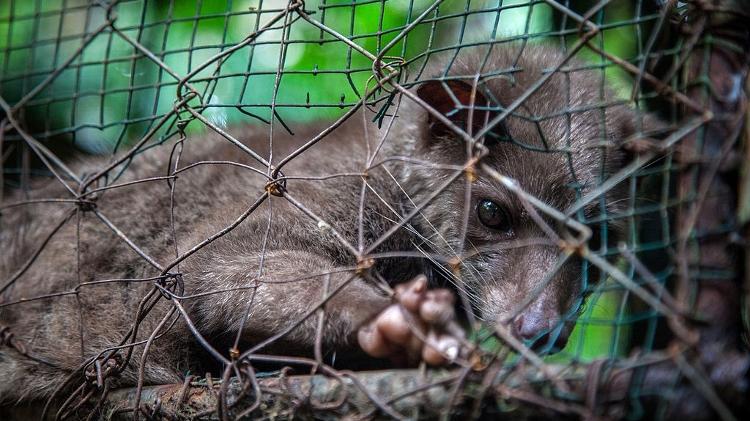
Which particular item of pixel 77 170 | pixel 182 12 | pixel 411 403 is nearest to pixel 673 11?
pixel 411 403

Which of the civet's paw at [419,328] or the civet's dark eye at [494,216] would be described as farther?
the civet's dark eye at [494,216]

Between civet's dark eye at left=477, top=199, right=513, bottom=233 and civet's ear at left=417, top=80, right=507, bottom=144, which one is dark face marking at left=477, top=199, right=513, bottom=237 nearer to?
civet's dark eye at left=477, top=199, right=513, bottom=233

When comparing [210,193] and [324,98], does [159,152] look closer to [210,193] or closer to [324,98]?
[210,193]

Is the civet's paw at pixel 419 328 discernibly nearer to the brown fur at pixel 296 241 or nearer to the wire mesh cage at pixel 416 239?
the wire mesh cage at pixel 416 239

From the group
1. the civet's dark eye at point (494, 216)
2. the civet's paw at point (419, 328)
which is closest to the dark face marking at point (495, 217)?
the civet's dark eye at point (494, 216)

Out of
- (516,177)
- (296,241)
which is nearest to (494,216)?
(516,177)

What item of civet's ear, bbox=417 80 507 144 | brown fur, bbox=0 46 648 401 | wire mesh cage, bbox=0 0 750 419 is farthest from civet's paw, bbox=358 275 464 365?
civet's ear, bbox=417 80 507 144
